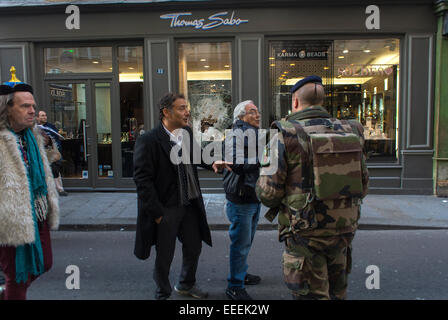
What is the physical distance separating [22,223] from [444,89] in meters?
8.72

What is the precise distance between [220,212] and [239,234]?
342 cm

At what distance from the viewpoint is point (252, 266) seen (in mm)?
4469

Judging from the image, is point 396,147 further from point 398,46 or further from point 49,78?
point 49,78

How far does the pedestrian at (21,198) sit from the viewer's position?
2.42 metres

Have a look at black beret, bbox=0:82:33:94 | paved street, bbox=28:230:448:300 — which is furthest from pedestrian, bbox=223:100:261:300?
black beret, bbox=0:82:33:94

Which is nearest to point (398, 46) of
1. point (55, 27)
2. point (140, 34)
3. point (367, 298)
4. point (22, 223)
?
point (140, 34)

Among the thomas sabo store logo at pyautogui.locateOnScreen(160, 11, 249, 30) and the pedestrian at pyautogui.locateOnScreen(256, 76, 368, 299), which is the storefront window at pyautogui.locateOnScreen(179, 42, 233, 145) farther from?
the pedestrian at pyautogui.locateOnScreen(256, 76, 368, 299)

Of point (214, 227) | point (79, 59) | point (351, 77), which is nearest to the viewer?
point (214, 227)

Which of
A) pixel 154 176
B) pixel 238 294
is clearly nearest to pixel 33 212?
pixel 154 176

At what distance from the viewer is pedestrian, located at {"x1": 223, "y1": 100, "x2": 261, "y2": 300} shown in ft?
10.9

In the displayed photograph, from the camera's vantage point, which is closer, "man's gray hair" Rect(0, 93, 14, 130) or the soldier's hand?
→ "man's gray hair" Rect(0, 93, 14, 130)

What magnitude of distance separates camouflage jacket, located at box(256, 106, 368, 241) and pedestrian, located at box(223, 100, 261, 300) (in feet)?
2.90

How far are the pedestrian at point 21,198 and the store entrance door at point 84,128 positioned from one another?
650 cm

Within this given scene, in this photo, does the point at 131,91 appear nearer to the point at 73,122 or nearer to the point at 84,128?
the point at 84,128
